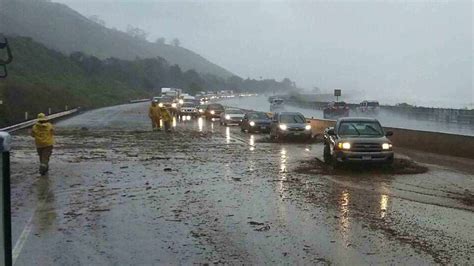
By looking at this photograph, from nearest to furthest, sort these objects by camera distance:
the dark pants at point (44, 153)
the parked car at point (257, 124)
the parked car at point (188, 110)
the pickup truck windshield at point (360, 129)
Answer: the dark pants at point (44, 153)
the pickup truck windshield at point (360, 129)
the parked car at point (257, 124)
the parked car at point (188, 110)

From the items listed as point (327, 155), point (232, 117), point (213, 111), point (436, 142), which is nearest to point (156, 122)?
point (232, 117)

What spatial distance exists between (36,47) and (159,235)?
359ft

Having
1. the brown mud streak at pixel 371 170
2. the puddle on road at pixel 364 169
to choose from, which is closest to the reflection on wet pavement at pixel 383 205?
the brown mud streak at pixel 371 170

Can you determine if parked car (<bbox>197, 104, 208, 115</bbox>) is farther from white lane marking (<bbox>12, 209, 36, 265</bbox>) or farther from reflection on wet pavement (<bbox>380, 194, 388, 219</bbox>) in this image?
white lane marking (<bbox>12, 209, 36, 265</bbox>)

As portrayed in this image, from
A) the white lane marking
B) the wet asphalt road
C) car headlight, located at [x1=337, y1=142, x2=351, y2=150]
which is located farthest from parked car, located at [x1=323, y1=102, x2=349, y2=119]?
the white lane marking

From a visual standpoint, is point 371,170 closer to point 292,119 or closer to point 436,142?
point 436,142

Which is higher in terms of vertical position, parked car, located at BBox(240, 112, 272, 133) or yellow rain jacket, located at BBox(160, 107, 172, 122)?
yellow rain jacket, located at BBox(160, 107, 172, 122)

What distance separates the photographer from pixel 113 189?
13.0 metres

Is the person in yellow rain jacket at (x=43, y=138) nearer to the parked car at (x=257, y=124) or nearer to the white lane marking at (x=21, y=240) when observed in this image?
the white lane marking at (x=21, y=240)

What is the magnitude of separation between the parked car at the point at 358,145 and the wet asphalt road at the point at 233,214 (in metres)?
0.71

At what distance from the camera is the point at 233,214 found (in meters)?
10.1

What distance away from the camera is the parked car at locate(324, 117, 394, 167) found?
17.0 metres

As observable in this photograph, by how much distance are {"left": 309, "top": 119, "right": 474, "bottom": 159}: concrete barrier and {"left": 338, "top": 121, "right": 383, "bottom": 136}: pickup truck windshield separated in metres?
4.23

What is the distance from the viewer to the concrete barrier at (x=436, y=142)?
2083 centimetres
